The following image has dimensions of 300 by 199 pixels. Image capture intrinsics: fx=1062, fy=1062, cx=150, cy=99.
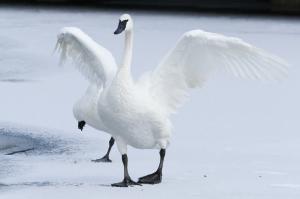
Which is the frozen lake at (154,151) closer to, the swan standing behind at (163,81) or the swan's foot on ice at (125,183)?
the swan's foot on ice at (125,183)

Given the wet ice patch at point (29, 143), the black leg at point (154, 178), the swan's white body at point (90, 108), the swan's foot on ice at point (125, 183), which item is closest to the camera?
the swan's foot on ice at point (125, 183)

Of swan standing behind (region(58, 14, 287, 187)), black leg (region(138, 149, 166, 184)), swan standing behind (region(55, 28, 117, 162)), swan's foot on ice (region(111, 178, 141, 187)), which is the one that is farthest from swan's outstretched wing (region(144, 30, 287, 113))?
swan standing behind (region(55, 28, 117, 162))

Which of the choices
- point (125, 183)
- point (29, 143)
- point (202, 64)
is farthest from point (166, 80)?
point (29, 143)

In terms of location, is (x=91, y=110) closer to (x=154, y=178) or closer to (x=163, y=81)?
(x=163, y=81)

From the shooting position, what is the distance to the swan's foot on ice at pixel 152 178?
764 cm

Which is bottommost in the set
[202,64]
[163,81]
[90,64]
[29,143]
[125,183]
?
[29,143]

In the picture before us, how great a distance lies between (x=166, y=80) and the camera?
306 inches

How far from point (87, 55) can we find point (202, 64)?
130 cm

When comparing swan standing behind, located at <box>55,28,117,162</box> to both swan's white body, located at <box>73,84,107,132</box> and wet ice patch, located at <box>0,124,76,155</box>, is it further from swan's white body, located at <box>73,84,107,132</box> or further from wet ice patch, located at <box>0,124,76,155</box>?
wet ice patch, located at <box>0,124,76,155</box>

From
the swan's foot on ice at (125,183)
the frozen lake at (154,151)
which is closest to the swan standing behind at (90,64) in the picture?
the frozen lake at (154,151)

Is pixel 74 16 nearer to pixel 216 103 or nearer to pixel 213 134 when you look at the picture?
pixel 216 103

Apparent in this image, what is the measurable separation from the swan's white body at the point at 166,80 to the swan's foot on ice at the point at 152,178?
210 mm

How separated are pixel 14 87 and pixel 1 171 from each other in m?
4.50

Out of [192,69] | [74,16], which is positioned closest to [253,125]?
[192,69]
